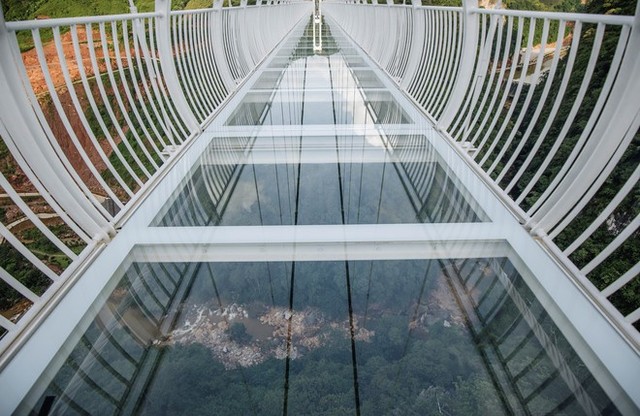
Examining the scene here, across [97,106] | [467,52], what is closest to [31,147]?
[97,106]

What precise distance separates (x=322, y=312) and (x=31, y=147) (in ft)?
4.67

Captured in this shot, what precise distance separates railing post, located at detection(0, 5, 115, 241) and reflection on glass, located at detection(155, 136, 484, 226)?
0.43m

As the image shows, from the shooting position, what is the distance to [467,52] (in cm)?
329

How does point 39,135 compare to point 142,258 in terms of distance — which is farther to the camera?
point 142,258

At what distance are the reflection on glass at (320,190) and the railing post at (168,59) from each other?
1.29 feet

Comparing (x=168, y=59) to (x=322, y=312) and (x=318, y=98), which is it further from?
(x=322, y=312)

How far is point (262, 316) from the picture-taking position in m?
1.67

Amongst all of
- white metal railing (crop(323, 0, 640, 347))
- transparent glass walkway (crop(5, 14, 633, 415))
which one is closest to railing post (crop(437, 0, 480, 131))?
white metal railing (crop(323, 0, 640, 347))

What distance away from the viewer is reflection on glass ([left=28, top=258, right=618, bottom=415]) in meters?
1.33

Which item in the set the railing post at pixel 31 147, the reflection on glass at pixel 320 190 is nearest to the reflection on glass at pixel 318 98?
the reflection on glass at pixel 320 190

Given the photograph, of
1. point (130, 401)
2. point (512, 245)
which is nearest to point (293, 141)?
point (512, 245)

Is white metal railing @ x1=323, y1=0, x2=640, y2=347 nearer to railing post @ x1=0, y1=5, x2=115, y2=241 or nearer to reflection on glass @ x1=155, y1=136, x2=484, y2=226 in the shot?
reflection on glass @ x1=155, y1=136, x2=484, y2=226

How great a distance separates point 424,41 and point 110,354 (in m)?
4.74

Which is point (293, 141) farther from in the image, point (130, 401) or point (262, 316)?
point (130, 401)
